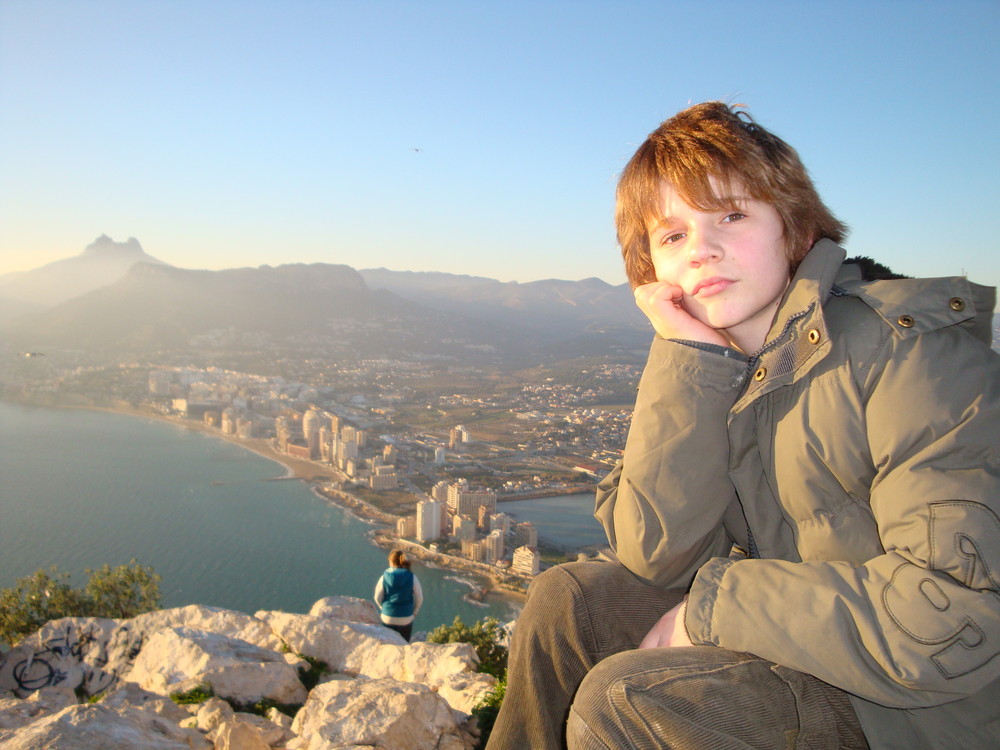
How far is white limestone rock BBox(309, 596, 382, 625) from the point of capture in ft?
11.3

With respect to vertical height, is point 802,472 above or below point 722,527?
above

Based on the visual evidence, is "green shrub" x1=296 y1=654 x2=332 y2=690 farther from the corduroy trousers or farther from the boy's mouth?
the boy's mouth

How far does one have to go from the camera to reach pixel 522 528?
10.5 m

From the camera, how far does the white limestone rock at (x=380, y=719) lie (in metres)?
1.64

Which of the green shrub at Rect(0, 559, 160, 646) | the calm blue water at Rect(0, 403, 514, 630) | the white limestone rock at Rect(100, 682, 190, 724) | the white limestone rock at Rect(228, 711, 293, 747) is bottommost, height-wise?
the calm blue water at Rect(0, 403, 514, 630)

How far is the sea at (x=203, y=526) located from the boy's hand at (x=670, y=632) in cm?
782

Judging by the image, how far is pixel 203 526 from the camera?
13227 mm

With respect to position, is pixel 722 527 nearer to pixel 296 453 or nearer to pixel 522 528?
pixel 522 528

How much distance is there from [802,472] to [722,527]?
25cm

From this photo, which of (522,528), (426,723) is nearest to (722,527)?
(426,723)

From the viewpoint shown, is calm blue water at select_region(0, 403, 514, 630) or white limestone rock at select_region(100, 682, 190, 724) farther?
calm blue water at select_region(0, 403, 514, 630)

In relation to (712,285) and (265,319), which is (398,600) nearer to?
(712,285)

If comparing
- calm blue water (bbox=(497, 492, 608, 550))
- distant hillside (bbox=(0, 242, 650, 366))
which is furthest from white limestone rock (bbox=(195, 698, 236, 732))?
distant hillside (bbox=(0, 242, 650, 366))

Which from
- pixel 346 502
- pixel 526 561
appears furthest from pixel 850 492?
pixel 346 502
